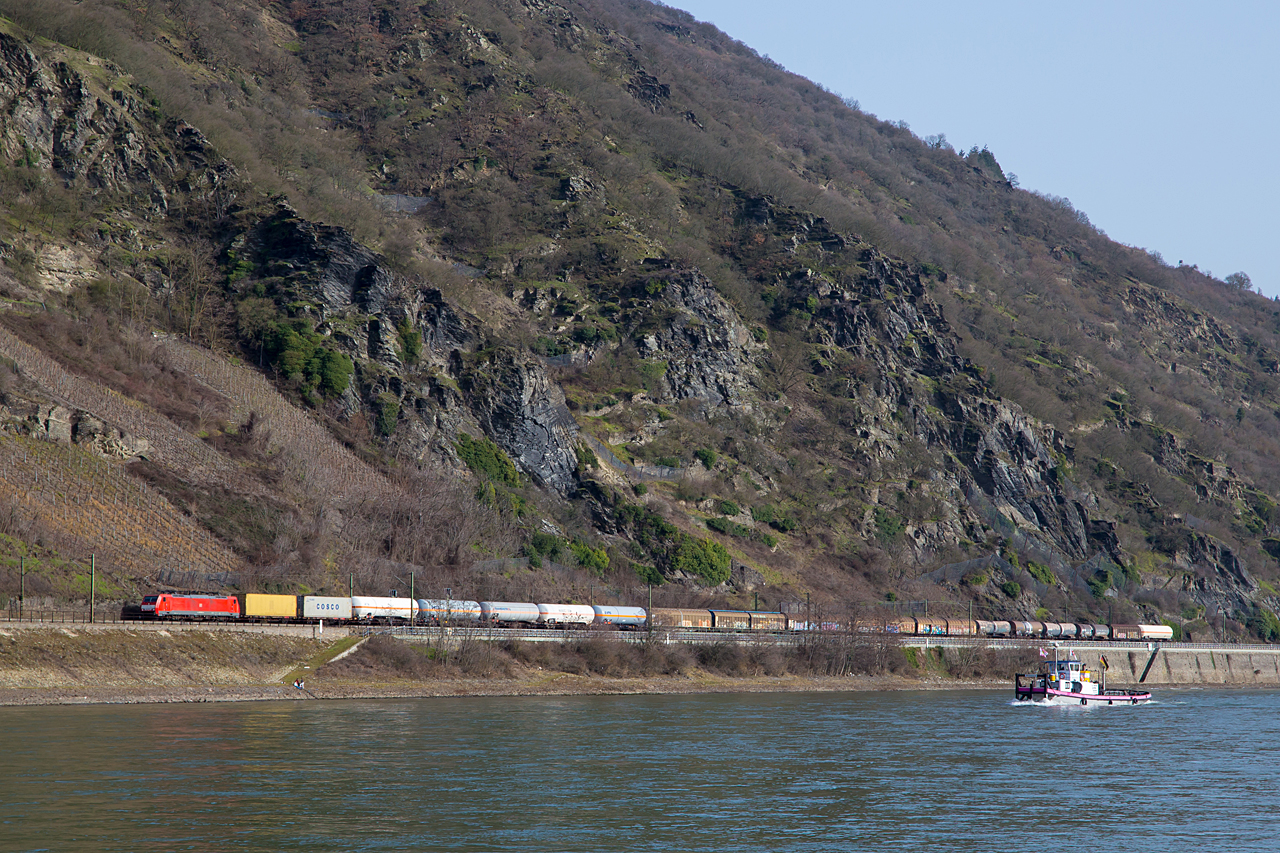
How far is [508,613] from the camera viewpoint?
102m

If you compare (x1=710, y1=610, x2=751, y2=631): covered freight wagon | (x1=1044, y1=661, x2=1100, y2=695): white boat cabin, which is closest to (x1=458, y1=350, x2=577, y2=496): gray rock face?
(x1=710, y1=610, x2=751, y2=631): covered freight wagon

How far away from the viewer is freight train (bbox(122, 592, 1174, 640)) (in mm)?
83938

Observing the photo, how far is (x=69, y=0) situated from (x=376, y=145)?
53.8 m

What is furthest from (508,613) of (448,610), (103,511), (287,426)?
(103,511)

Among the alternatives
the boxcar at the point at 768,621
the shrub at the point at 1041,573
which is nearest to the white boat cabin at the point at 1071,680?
the boxcar at the point at 768,621

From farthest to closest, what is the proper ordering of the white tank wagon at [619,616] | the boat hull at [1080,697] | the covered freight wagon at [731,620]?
the covered freight wagon at [731,620] < the white tank wagon at [619,616] < the boat hull at [1080,697]

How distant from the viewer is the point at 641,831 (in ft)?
120

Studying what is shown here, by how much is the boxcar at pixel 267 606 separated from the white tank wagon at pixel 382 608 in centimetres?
516

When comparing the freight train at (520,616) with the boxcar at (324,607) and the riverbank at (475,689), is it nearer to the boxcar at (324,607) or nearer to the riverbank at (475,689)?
the boxcar at (324,607)

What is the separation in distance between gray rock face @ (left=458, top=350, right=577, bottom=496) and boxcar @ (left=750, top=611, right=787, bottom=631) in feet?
91.4

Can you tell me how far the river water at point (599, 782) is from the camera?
117 ft

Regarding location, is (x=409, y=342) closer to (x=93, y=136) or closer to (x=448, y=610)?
(x=93, y=136)

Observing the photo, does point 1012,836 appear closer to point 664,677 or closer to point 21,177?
point 664,677

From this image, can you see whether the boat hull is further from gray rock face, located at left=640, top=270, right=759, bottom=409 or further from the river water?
gray rock face, located at left=640, top=270, right=759, bottom=409
